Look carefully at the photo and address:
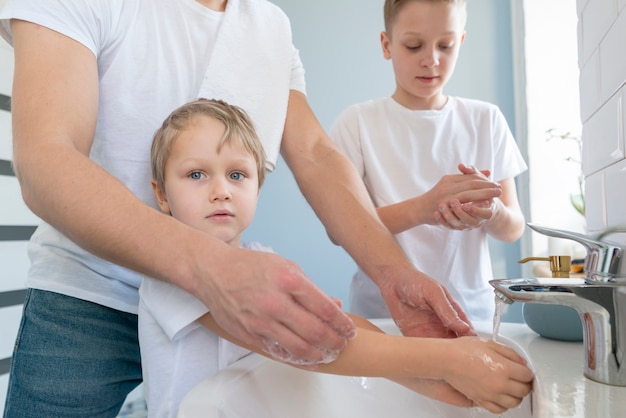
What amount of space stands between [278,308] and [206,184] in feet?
1.16

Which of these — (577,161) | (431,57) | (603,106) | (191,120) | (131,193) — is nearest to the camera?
(131,193)

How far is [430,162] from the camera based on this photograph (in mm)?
1457

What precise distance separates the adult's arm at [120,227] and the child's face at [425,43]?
32.8 inches

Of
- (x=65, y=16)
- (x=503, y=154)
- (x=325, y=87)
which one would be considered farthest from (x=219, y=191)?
(x=325, y=87)

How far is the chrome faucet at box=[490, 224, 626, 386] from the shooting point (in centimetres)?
63

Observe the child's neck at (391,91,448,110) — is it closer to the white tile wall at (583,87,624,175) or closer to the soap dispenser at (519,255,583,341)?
the white tile wall at (583,87,624,175)

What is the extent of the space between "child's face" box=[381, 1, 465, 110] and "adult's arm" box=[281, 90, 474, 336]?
1.32 ft

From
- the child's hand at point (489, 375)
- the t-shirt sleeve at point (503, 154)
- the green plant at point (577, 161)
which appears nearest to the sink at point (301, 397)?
the child's hand at point (489, 375)

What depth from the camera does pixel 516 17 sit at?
247 cm

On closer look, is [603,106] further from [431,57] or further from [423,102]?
[423,102]

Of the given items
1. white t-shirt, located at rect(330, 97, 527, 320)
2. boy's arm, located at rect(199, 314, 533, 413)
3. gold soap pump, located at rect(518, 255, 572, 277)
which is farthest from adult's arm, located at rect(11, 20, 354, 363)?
white t-shirt, located at rect(330, 97, 527, 320)

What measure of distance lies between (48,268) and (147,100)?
0.29 metres

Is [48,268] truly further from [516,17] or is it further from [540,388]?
[516,17]

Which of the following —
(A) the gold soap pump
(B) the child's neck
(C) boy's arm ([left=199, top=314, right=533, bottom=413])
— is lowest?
(C) boy's arm ([left=199, top=314, right=533, bottom=413])
